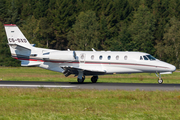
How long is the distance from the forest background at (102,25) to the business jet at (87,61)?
4443 cm

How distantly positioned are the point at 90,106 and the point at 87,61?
14159 millimetres

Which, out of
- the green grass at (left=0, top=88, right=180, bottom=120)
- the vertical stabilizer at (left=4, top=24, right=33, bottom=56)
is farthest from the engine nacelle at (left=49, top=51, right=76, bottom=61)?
the green grass at (left=0, top=88, right=180, bottom=120)

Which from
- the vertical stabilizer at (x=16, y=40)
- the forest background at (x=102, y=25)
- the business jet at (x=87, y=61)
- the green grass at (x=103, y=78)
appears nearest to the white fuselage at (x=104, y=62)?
the business jet at (x=87, y=61)

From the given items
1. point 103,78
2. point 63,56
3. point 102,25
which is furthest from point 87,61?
point 102,25

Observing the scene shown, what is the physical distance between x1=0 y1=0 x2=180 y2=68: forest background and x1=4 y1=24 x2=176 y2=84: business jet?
4443 centimetres

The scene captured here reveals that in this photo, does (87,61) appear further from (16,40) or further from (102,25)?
(102,25)

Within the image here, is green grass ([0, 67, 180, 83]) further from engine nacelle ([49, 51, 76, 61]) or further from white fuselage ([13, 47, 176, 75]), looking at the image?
engine nacelle ([49, 51, 76, 61])

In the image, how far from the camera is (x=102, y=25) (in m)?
87.1

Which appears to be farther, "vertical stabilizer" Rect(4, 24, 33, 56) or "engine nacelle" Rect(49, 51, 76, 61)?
"vertical stabilizer" Rect(4, 24, 33, 56)

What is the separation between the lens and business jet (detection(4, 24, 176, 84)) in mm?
26578

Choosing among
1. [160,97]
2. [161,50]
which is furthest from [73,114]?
[161,50]

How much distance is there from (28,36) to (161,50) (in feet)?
122

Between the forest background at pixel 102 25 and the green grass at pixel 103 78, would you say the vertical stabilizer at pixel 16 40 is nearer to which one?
the green grass at pixel 103 78

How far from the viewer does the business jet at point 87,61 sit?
26.6 metres
